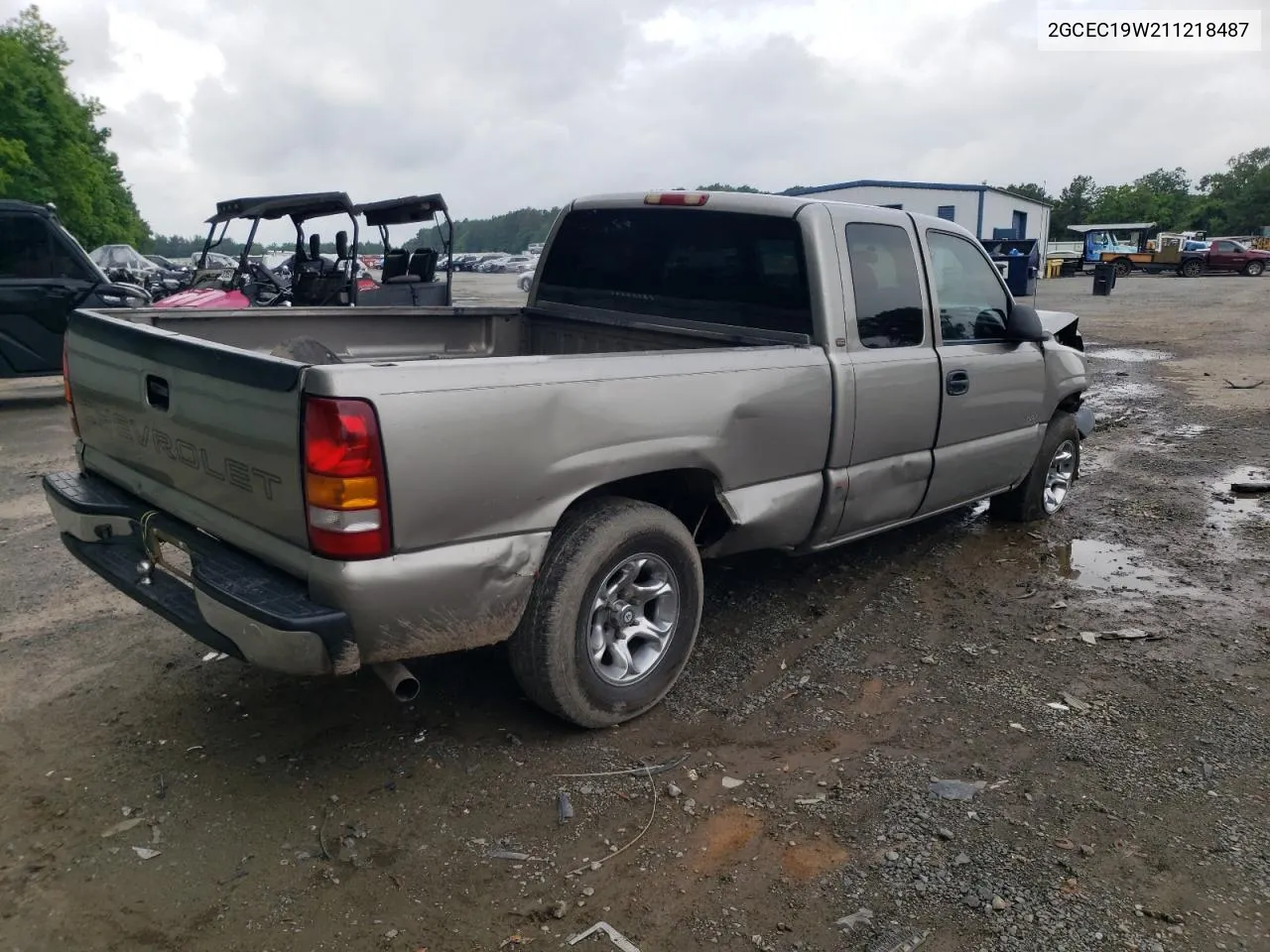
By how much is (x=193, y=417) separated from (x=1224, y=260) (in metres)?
49.4

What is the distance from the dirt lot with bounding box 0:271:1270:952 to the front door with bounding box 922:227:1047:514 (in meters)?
0.62

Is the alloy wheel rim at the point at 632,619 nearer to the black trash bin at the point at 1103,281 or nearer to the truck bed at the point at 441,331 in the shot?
the truck bed at the point at 441,331

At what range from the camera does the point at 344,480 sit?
2.67 m

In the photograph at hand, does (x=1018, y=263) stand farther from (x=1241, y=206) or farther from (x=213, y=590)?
(x=1241, y=206)

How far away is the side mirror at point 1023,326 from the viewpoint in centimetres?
506

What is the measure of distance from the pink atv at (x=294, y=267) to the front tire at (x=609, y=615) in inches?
305

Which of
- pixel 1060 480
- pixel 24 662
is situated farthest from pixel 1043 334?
pixel 24 662

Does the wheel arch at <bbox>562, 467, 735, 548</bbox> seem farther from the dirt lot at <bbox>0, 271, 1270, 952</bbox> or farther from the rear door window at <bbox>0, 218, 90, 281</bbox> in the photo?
the rear door window at <bbox>0, 218, 90, 281</bbox>

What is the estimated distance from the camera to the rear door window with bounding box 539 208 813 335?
4230mm

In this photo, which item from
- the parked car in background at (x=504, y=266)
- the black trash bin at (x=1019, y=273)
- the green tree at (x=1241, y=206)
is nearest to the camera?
the black trash bin at (x=1019, y=273)

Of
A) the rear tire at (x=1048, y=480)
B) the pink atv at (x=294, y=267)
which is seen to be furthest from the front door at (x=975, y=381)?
the pink atv at (x=294, y=267)

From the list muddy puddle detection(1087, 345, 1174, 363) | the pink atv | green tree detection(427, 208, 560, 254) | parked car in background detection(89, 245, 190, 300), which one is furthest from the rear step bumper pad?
green tree detection(427, 208, 560, 254)

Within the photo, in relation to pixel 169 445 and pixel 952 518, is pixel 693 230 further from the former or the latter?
pixel 952 518

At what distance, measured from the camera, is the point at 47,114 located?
3391 cm
